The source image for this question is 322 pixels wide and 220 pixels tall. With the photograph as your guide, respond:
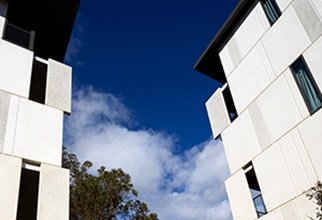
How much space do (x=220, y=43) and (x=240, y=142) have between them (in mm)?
5219

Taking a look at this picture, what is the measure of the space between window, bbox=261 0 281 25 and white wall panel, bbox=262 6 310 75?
361 mm

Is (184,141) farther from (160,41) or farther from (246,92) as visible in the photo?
(246,92)

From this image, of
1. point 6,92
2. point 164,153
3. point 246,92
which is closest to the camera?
point 6,92

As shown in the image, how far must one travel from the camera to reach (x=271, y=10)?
1219 cm

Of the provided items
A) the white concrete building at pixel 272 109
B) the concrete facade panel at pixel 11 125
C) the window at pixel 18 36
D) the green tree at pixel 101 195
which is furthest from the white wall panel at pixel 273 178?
the green tree at pixel 101 195

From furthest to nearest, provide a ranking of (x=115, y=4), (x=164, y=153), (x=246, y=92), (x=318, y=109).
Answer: (x=164, y=153)
(x=115, y=4)
(x=246, y=92)
(x=318, y=109)

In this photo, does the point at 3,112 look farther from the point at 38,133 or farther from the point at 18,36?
the point at 18,36

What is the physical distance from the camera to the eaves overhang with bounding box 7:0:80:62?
1102cm

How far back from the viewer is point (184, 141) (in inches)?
930

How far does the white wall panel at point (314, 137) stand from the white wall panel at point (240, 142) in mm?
2118

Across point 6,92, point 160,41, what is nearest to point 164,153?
point 160,41

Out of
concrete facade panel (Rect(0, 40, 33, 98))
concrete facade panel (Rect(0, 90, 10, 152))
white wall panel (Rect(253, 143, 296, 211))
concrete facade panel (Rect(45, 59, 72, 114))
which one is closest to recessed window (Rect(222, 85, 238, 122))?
white wall panel (Rect(253, 143, 296, 211))

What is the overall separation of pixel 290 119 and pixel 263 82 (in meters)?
2.04

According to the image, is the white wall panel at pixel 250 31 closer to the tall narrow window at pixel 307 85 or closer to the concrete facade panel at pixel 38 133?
the tall narrow window at pixel 307 85
